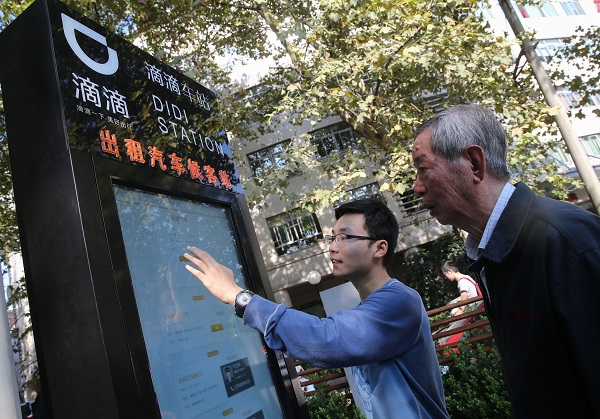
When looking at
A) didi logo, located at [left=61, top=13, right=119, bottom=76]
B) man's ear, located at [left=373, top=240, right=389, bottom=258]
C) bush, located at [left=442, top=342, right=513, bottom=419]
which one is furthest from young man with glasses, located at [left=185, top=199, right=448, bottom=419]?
bush, located at [left=442, top=342, right=513, bottom=419]

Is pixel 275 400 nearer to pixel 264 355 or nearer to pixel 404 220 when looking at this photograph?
pixel 264 355

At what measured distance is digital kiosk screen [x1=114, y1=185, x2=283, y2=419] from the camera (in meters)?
1.67

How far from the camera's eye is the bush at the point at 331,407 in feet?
13.6

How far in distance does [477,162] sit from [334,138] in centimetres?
1701

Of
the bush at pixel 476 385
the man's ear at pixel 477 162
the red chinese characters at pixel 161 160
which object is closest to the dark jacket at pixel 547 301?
the man's ear at pixel 477 162

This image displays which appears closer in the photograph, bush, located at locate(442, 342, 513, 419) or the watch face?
the watch face

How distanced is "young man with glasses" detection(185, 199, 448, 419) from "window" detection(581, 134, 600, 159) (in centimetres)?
A: 2192

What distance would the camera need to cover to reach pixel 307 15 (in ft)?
28.5

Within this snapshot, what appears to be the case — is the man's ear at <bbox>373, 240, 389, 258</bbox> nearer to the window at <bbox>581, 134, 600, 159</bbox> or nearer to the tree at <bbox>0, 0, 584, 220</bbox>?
the tree at <bbox>0, 0, 584, 220</bbox>

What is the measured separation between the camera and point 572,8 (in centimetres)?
2431

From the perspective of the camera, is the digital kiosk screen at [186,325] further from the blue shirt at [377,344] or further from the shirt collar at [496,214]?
the shirt collar at [496,214]

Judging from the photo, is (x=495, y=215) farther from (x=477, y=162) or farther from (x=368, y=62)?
(x=368, y=62)

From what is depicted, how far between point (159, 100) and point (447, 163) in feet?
4.43

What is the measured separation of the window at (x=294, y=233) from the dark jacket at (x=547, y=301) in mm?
17115
